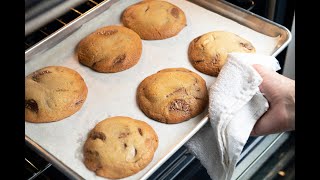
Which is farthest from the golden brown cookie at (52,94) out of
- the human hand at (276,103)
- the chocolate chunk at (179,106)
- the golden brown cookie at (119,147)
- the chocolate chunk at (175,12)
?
the human hand at (276,103)

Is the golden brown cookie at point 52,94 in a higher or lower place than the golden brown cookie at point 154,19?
lower

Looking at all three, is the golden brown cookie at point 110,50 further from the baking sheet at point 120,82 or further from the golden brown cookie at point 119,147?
the golden brown cookie at point 119,147

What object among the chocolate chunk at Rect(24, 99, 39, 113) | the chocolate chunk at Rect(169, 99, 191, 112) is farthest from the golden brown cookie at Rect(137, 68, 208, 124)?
the chocolate chunk at Rect(24, 99, 39, 113)

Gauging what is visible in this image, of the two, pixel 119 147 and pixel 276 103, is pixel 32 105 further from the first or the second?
pixel 276 103

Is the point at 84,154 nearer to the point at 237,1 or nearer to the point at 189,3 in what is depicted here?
the point at 189,3

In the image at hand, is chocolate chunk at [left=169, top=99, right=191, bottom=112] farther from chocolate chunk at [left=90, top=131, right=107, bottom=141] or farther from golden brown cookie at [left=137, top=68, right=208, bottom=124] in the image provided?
chocolate chunk at [left=90, top=131, right=107, bottom=141]
